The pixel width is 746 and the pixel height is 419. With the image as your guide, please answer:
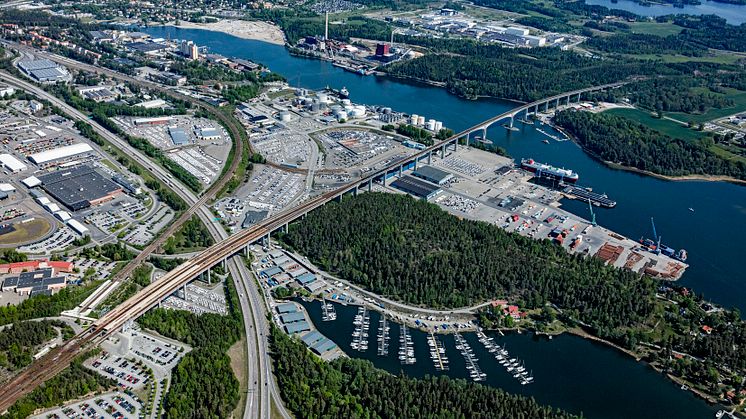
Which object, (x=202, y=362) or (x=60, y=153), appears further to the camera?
(x=60, y=153)

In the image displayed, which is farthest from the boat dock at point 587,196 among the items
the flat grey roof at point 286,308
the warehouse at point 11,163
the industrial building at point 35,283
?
the warehouse at point 11,163

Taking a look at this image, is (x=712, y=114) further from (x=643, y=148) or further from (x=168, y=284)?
(x=168, y=284)

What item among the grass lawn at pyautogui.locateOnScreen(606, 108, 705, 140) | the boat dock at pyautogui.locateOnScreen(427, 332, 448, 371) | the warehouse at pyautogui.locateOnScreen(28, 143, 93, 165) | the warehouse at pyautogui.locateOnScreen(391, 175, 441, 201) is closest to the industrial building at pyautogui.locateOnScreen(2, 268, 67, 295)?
the warehouse at pyautogui.locateOnScreen(28, 143, 93, 165)

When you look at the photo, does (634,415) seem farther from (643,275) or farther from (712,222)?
(712,222)

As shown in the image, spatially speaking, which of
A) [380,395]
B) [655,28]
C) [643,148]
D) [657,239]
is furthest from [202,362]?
[655,28]

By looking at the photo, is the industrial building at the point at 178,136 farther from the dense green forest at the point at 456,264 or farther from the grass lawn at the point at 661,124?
the grass lawn at the point at 661,124

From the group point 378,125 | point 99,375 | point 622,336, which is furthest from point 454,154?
point 99,375

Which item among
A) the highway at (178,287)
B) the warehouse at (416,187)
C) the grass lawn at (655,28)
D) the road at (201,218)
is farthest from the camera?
the grass lawn at (655,28)
